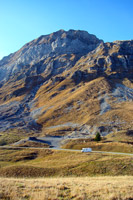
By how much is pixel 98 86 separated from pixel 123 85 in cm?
2217

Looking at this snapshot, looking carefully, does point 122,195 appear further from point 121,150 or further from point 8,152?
point 8,152

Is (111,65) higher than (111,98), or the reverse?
(111,65)

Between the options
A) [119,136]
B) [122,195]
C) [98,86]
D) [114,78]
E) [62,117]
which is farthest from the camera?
[114,78]

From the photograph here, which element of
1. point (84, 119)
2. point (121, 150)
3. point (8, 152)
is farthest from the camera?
point (84, 119)

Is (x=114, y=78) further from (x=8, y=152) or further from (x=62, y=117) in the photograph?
(x=8, y=152)

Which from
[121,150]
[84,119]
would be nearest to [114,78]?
[84,119]

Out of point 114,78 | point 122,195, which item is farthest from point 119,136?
point 114,78

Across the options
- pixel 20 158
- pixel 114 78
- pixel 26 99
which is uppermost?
pixel 114 78

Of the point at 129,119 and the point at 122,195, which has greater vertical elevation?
the point at 129,119

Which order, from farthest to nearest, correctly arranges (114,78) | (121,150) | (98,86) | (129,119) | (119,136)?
(114,78) < (98,86) < (129,119) < (119,136) < (121,150)

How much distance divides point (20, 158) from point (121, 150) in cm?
3114

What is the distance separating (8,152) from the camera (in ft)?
184

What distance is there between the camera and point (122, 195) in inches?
452

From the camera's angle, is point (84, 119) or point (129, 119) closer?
point (129, 119)
